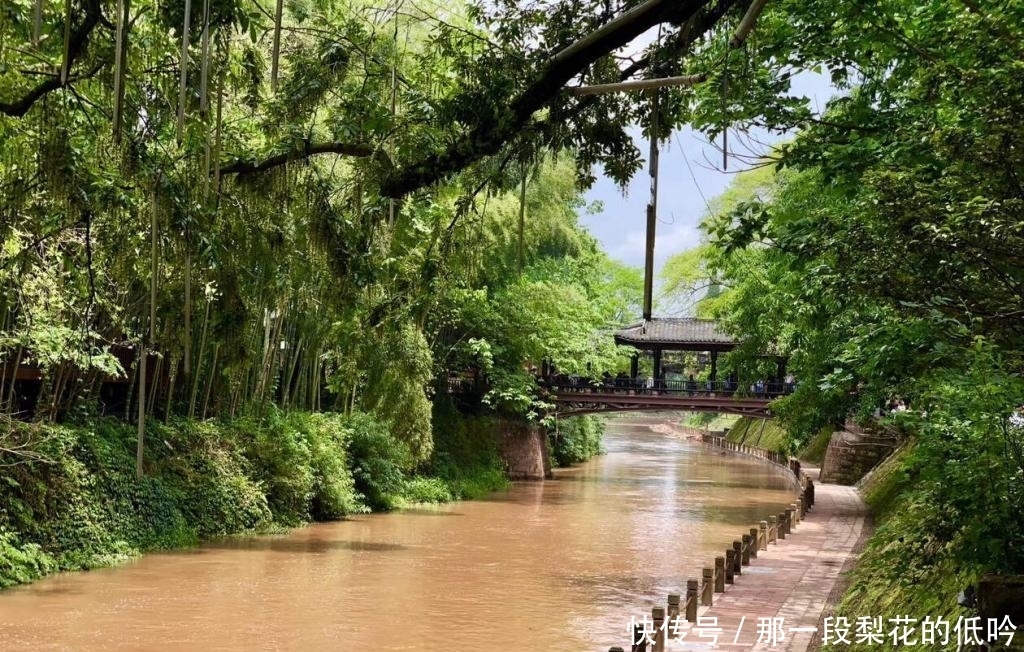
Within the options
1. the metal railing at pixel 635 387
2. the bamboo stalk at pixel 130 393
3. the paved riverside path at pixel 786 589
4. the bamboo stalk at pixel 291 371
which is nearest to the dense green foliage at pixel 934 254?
the paved riverside path at pixel 786 589

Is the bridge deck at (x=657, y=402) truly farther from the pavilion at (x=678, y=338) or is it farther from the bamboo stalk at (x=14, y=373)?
the bamboo stalk at (x=14, y=373)

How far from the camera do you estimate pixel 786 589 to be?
12.5m

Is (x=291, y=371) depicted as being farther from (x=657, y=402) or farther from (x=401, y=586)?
(x=657, y=402)

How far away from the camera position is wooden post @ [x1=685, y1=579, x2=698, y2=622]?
10.6 metres

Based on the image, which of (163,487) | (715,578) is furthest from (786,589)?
(163,487)

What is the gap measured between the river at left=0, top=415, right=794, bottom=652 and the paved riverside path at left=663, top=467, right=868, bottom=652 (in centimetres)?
133

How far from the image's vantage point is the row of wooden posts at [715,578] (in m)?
8.76

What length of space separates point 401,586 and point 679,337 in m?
25.2

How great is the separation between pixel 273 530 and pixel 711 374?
2229cm

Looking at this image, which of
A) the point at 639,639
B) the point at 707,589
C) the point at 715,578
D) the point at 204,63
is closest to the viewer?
the point at 204,63

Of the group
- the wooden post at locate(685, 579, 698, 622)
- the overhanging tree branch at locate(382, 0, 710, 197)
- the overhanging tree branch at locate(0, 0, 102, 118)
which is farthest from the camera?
the wooden post at locate(685, 579, 698, 622)

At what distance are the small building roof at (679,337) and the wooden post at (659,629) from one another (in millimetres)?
28999

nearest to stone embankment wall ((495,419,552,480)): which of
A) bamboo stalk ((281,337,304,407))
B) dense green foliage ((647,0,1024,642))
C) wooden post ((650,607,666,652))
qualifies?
bamboo stalk ((281,337,304,407))

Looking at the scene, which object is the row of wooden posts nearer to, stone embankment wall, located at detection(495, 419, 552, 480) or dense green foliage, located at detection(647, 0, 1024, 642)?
dense green foliage, located at detection(647, 0, 1024, 642)
